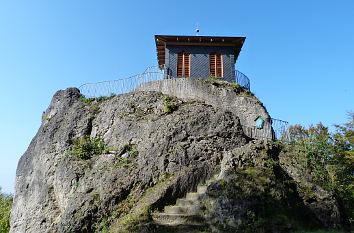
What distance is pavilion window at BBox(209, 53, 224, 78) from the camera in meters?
25.5

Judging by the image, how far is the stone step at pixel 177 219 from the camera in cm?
1220

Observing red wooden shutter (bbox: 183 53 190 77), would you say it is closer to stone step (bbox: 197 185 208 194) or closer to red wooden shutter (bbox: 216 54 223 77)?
red wooden shutter (bbox: 216 54 223 77)

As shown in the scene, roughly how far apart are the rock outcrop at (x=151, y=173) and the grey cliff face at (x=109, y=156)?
51 millimetres

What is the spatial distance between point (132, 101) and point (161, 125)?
3.49 meters

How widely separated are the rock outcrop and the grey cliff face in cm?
5

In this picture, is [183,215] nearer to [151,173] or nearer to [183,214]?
[183,214]

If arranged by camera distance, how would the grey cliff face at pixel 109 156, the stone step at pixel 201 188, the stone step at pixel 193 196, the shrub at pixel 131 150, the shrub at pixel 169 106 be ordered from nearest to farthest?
the stone step at pixel 193 196 → the stone step at pixel 201 188 → the grey cliff face at pixel 109 156 → the shrub at pixel 131 150 → the shrub at pixel 169 106

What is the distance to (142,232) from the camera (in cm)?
1173

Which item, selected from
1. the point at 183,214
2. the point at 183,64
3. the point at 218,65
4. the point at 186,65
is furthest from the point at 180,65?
the point at 183,214

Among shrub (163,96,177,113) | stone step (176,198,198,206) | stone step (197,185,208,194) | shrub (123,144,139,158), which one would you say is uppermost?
shrub (163,96,177,113)

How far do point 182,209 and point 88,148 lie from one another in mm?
7766

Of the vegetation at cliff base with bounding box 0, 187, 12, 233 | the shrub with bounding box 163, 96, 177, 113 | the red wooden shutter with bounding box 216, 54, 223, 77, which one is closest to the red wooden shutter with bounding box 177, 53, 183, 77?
the red wooden shutter with bounding box 216, 54, 223, 77

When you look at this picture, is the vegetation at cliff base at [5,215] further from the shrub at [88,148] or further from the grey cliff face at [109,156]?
the shrub at [88,148]

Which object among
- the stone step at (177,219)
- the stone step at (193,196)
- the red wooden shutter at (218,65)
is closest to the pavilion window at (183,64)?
the red wooden shutter at (218,65)
